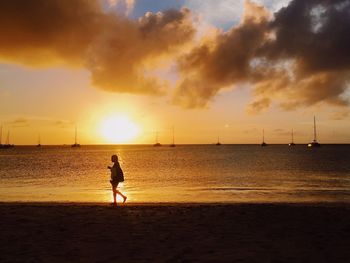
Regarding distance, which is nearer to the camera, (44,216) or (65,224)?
(65,224)

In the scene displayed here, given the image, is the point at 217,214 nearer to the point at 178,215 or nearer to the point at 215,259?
the point at 178,215

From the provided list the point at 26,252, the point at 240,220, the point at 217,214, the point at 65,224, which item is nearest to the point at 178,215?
the point at 217,214

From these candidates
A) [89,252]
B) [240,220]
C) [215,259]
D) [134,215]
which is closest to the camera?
[215,259]

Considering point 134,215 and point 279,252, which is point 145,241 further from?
point 134,215

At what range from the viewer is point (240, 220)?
50.6 ft

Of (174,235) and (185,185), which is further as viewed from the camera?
(185,185)

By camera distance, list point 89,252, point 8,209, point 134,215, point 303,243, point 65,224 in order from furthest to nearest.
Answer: point 8,209 → point 134,215 → point 65,224 → point 303,243 → point 89,252

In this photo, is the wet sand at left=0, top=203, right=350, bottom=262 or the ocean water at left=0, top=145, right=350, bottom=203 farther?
the ocean water at left=0, top=145, right=350, bottom=203

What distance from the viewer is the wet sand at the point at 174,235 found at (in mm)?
10094

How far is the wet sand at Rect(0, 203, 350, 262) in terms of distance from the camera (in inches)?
397

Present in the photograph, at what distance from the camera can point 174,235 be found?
41.1ft

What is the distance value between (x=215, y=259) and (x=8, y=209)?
42.0 feet

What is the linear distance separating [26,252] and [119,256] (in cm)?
261

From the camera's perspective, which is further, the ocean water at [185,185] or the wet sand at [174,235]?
the ocean water at [185,185]
